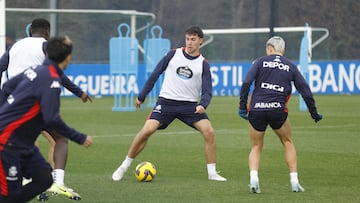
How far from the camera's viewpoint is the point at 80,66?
122 ft

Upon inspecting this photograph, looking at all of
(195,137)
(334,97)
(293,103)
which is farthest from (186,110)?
(334,97)

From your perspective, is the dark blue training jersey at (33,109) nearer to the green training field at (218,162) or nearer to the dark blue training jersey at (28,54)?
the green training field at (218,162)

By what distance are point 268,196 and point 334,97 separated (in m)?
25.0

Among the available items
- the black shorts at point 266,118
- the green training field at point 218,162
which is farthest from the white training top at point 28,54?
the black shorts at point 266,118

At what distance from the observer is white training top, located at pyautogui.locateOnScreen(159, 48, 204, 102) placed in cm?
1383

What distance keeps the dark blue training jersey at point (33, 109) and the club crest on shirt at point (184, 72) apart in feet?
16.1

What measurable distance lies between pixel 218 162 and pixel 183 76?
270 centimetres

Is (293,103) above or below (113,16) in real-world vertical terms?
below

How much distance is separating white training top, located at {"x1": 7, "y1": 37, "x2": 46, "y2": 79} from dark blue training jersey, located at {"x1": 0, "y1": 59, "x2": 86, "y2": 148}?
114 inches

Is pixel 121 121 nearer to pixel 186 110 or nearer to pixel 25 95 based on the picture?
pixel 186 110

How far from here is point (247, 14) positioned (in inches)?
1690

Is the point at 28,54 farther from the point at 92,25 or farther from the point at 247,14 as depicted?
the point at 247,14

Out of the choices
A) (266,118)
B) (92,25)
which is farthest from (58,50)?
(92,25)

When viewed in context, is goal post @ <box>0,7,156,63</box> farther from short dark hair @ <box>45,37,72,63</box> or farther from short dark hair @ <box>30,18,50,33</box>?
short dark hair @ <box>45,37,72,63</box>
